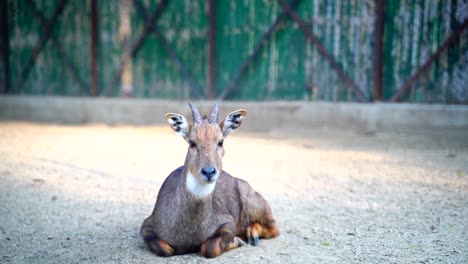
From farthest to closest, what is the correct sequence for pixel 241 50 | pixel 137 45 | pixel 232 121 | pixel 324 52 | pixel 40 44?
1. pixel 40 44
2. pixel 137 45
3. pixel 241 50
4. pixel 324 52
5. pixel 232 121

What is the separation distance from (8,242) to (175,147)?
4.19 metres

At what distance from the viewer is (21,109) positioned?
12508 mm

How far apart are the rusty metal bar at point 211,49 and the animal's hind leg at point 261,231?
6467mm

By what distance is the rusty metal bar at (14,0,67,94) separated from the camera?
1261cm

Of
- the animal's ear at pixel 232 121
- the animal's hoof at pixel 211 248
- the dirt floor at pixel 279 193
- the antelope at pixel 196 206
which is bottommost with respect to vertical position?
the dirt floor at pixel 279 193

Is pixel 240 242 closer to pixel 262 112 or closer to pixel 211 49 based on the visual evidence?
pixel 262 112

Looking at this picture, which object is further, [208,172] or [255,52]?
[255,52]

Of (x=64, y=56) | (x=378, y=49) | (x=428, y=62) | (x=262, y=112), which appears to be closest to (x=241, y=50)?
(x=262, y=112)

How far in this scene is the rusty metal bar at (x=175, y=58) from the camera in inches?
440

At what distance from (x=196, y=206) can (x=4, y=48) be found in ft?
36.1

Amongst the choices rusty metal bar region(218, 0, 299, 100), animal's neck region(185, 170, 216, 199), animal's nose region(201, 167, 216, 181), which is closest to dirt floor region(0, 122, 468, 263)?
animal's neck region(185, 170, 216, 199)

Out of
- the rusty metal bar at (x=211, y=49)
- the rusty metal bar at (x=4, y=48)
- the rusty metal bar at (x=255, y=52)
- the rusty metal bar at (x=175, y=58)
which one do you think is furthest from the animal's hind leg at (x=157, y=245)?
the rusty metal bar at (x=4, y=48)

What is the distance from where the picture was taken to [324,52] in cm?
989

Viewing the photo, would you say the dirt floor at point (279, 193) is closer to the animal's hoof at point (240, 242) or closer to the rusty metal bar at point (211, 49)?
the animal's hoof at point (240, 242)
